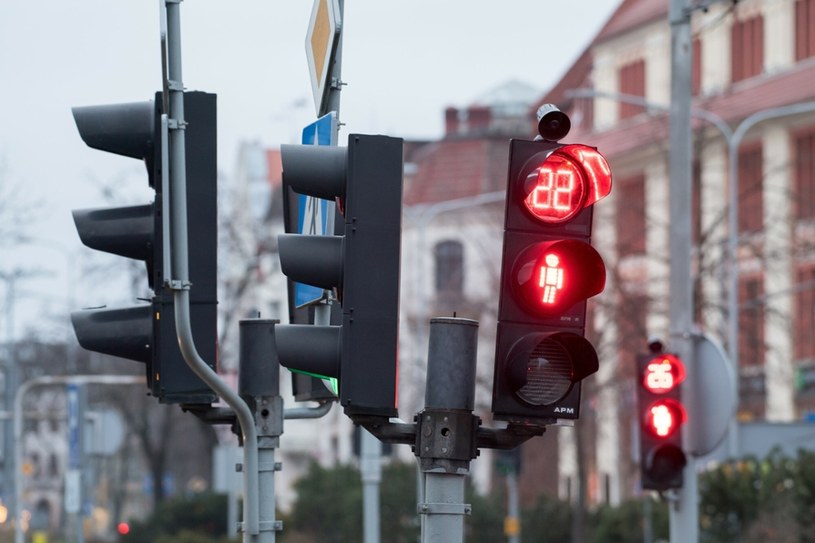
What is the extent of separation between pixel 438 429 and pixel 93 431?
18.3 m

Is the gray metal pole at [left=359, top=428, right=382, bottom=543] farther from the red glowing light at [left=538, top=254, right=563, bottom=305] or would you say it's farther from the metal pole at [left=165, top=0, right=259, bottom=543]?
the red glowing light at [left=538, top=254, right=563, bottom=305]

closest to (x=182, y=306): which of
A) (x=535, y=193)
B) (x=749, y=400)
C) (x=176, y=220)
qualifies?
(x=176, y=220)

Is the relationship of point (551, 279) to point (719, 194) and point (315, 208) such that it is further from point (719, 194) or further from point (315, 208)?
point (719, 194)

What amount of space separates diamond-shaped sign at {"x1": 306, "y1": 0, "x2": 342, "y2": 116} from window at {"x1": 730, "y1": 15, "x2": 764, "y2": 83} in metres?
49.4

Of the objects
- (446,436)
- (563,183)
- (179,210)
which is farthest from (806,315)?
(446,436)

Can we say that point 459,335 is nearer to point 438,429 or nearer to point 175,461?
point 438,429

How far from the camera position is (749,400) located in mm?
55281

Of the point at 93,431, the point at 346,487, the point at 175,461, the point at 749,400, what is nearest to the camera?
the point at 93,431

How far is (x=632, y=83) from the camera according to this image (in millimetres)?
63688

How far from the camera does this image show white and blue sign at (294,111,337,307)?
789 centimetres

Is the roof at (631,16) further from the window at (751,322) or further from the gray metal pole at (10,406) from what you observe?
the gray metal pole at (10,406)

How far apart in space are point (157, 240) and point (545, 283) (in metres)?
2.13

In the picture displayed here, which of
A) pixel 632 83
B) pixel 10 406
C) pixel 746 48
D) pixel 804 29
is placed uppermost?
pixel 804 29

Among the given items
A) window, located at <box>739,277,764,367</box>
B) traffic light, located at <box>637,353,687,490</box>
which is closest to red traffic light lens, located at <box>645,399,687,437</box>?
traffic light, located at <box>637,353,687,490</box>
